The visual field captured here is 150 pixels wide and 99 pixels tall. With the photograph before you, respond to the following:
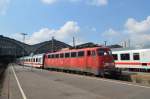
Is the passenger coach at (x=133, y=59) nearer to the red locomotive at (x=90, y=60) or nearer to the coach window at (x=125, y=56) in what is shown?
the coach window at (x=125, y=56)

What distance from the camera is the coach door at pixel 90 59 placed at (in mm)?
31998

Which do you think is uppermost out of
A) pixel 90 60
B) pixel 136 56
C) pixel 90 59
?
pixel 136 56

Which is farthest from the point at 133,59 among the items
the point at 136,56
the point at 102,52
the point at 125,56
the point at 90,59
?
the point at 102,52

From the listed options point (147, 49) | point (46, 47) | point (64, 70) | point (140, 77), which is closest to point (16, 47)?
point (46, 47)

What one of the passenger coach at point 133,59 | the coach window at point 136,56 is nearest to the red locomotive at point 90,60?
the passenger coach at point 133,59

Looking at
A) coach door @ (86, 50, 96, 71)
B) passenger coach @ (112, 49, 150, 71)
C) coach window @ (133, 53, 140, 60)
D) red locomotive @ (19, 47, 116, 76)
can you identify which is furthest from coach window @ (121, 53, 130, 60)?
coach door @ (86, 50, 96, 71)

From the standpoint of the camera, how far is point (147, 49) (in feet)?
123

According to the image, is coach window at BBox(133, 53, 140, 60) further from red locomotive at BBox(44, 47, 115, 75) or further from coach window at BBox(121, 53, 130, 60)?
red locomotive at BBox(44, 47, 115, 75)

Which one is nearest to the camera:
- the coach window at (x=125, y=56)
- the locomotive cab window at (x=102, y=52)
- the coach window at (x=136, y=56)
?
the locomotive cab window at (x=102, y=52)

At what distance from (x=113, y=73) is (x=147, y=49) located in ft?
30.5

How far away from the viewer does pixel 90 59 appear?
32938 millimetres

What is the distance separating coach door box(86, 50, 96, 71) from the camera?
32.0 metres

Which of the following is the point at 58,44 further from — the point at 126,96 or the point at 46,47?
the point at 126,96

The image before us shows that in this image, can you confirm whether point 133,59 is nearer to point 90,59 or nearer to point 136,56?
point 136,56
